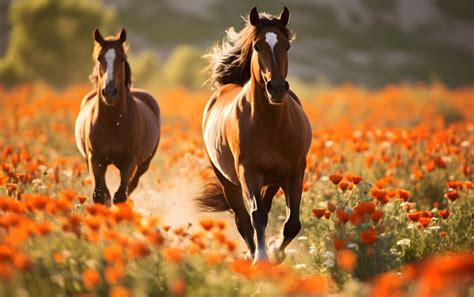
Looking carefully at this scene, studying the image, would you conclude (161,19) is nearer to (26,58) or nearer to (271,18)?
(26,58)

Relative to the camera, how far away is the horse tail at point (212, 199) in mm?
8828

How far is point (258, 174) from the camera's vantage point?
7.08m

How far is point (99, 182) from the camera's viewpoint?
9188 mm

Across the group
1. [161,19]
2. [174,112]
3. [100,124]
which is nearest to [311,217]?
[100,124]

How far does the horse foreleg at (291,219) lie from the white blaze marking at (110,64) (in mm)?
2445

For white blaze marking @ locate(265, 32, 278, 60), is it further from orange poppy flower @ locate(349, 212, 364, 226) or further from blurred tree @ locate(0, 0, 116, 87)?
blurred tree @ locate(0, 0, 116, 87)

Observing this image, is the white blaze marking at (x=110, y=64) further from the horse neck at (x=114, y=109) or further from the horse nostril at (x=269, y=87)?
the horse nostril at (x=269, y=87)

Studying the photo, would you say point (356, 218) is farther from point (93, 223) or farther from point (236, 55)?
point (236, 55)

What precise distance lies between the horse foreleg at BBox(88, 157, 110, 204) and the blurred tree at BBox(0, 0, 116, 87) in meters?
29.9

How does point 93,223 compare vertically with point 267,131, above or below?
below

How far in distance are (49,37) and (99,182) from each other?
30789 mm

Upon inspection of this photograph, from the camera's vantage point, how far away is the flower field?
431 centimetres

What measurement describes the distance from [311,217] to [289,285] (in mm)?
5417

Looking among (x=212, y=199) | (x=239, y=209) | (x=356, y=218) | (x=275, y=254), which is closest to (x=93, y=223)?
(x=356, y=218)
